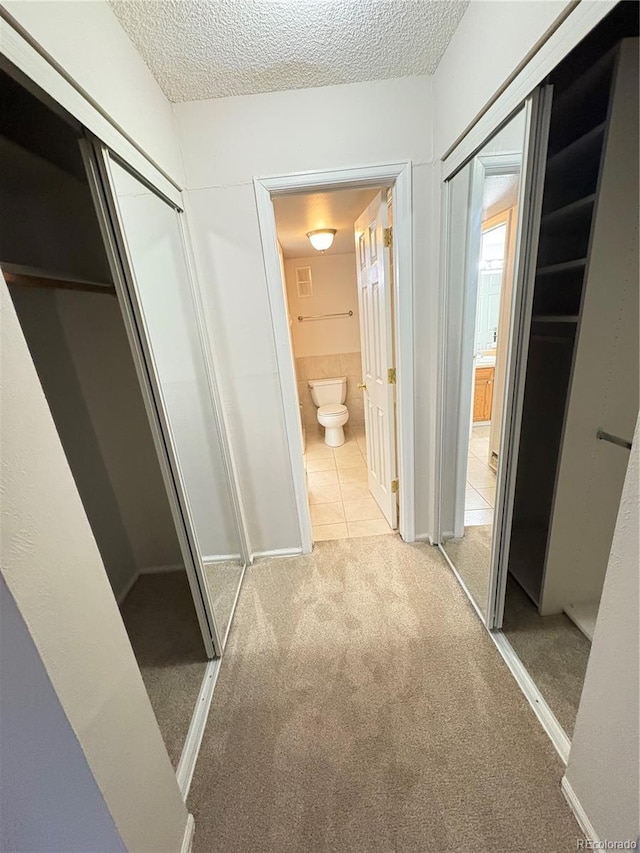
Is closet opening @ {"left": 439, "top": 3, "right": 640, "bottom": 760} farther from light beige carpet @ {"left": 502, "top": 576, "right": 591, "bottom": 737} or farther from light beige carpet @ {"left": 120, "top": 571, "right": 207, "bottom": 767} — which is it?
light beige carpet @ {"left": 120, "top": 571, "right": 207, "bottom": 767}

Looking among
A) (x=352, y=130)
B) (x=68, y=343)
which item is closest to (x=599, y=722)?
(x=352, y=130)

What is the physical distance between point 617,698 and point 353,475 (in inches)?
100

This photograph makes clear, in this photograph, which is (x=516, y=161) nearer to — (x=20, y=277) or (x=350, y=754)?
(x=20, y=277)

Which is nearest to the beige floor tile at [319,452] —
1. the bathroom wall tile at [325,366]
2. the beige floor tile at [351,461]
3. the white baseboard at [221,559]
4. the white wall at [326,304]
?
the beige floor tile at [351,461]

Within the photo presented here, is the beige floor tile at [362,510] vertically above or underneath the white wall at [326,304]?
underneath

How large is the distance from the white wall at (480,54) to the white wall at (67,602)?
1.46 metres

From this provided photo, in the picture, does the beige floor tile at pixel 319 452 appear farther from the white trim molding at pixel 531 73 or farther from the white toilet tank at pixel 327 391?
the white trim molding at pixel 531 73

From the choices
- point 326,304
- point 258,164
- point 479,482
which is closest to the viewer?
point 258,164

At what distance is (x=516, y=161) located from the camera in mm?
1148

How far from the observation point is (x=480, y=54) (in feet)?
3.84

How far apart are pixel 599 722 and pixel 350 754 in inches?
31.4

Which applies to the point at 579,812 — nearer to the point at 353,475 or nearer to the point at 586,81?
the point at 586,81

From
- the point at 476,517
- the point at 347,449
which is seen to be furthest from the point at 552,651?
the point at 347,449

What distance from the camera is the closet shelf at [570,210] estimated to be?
46.4 inches
